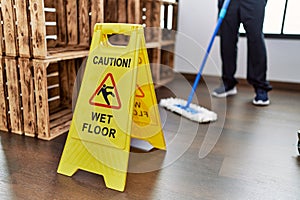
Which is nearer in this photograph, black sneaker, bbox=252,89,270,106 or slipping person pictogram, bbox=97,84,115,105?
slipping person pictogram, bbox=97,84,115,105

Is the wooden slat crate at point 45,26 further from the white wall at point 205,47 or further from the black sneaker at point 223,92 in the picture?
the white wall at point 205,47

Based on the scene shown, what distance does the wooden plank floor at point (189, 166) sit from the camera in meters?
0.99

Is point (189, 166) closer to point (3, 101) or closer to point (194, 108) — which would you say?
point (194, 108)

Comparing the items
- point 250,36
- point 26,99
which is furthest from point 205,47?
point 26,99

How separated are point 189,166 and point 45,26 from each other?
1.00 m

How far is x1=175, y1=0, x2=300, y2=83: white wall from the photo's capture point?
102 inches

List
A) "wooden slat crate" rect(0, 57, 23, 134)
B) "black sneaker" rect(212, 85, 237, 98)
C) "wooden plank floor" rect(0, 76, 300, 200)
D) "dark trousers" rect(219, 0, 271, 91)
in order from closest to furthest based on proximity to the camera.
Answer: "wooden plank floor" rect(0, 76, 300, 200)
"wooden slat crate" rect(0, 57, 23, 134)
"dark trousers" rect(219, 0, 271, 91)
"black sneaker" rect(212, 85, 237, 98)

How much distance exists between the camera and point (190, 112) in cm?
176

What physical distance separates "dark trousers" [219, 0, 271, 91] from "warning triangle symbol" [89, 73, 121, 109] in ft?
4.46

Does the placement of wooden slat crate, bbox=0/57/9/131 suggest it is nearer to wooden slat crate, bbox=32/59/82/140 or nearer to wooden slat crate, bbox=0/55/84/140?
wooden slat crate, bbox=0/55/84/140

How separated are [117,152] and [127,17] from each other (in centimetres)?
137

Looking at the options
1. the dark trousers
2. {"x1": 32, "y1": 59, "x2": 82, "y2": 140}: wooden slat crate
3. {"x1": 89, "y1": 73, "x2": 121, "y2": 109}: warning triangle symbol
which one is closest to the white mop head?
the dark trousers

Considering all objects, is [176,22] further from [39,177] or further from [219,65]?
[39,177]

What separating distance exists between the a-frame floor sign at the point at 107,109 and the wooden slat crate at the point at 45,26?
1.22ft
